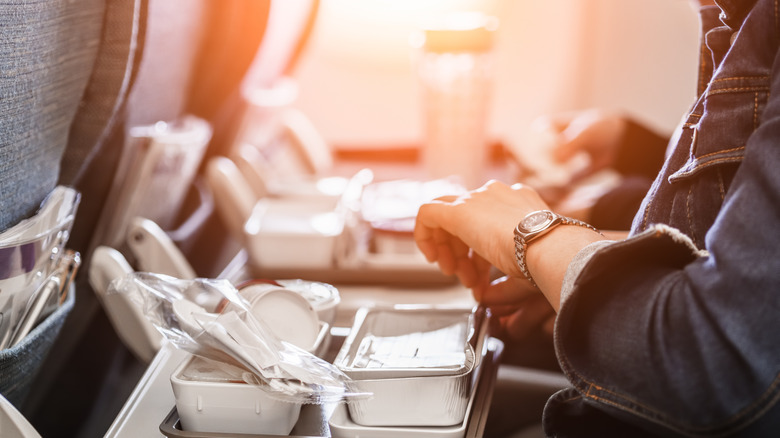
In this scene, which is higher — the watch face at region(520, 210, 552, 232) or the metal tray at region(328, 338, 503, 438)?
the watch face at region(520, 210, 552, 232)

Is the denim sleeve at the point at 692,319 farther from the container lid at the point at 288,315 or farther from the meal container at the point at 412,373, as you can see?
the container lid at the point at 288,315

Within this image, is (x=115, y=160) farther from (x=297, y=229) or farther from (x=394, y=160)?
(x=394, y=160)

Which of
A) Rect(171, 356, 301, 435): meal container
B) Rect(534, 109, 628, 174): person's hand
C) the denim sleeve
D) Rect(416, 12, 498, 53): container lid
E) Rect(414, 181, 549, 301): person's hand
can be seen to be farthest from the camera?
Rect(534, 109, 628, 174): person's hand

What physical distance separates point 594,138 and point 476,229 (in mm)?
934

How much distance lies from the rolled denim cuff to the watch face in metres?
0.06

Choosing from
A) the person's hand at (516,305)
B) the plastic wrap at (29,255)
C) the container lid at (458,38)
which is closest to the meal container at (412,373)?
the person's hand at (516,305)

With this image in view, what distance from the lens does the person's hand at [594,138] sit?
Answer: 151 centimetres

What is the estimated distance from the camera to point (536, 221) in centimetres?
61

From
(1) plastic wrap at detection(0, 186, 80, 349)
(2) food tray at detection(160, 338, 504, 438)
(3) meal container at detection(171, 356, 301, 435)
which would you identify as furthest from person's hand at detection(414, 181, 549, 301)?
(1) plastic wrap at detection(0, 186, 80, 349)

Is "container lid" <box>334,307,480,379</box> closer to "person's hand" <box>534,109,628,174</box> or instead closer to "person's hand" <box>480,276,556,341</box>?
"person's hand" <box>480,276,556,341</box>

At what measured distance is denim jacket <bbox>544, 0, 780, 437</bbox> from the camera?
45 centimetres

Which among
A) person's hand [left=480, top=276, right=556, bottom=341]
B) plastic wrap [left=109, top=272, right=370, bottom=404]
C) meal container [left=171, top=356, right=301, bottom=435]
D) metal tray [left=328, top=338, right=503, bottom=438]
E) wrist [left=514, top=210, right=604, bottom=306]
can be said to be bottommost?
person's hand [left=480, top=276, right=556, bottom=341]

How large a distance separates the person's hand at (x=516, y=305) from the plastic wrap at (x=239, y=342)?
0.83 feet

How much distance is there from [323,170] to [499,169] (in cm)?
37
